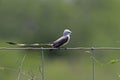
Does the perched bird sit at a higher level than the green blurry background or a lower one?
lower

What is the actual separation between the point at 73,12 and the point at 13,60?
36.7 feet

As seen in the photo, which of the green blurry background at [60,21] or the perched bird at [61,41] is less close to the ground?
the green blurry background at [60,21]

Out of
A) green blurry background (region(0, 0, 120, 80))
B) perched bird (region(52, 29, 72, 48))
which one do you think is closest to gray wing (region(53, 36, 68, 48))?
perched bird (region(52, 29, 72, 48))

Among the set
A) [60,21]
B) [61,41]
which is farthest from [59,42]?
[60,21]

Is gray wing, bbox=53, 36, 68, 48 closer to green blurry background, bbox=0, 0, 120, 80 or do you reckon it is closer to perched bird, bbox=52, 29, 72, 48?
perched bird, bbox=52, 29, 72, 48

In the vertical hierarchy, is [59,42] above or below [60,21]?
below

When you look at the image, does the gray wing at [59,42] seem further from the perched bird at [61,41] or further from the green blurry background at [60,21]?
the green blurry background at [60,21]

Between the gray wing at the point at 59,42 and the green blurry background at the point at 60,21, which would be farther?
the green blurry background at the point at 60,21

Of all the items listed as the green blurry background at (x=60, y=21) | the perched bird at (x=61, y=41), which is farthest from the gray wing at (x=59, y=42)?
the green blurry background at (x=60, y=21)

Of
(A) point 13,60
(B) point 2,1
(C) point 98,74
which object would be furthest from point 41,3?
(C) point 98,74

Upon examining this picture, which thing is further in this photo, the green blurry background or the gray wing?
the green blurry background

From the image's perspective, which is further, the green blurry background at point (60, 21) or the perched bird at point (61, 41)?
the green blurry background at point (60, 21)

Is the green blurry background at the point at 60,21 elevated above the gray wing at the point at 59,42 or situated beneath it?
elevated above

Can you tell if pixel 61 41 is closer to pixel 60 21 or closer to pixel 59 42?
pixel 59 42
